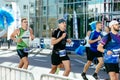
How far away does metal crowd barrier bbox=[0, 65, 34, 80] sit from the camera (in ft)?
23.7

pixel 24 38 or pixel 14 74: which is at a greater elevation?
pixel 24 38

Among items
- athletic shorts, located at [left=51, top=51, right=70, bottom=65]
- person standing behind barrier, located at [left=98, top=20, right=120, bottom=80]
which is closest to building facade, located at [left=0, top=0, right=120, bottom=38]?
athletic shorts, located at [left=51, top=51, right=70, bottom=65]

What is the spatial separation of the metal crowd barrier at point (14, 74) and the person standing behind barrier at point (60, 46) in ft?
5.65

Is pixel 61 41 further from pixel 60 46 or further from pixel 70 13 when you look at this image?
pixel 70 13

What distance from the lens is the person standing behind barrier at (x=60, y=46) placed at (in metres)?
9.93

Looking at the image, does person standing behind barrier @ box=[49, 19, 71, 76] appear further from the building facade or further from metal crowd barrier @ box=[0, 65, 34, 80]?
the building facade

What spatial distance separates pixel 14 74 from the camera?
7859 mm

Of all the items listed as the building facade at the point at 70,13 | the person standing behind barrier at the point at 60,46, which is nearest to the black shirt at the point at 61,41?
the person standing behind barrier at the point at 60,46

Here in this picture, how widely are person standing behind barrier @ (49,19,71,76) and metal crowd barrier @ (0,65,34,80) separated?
5.65 feet

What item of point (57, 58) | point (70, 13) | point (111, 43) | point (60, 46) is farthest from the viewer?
point (70, 13)

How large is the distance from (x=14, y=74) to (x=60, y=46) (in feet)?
8.01

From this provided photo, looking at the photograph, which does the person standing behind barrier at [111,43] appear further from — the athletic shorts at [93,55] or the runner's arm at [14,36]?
the runner's arm at [14,36]

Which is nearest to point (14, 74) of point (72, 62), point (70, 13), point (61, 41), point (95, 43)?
point (61, 41)

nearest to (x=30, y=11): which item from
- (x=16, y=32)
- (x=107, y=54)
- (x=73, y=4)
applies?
(x=73, y=4)
